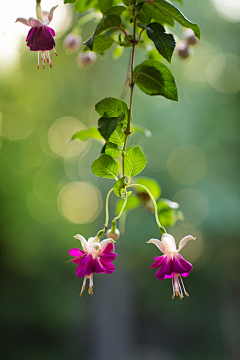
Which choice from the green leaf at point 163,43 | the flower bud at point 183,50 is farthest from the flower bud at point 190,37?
the green leaf at point 163,43

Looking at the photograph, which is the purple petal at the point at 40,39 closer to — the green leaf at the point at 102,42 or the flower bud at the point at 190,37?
the green leaf at the point at 102,42

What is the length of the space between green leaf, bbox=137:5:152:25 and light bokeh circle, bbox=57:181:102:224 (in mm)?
3026

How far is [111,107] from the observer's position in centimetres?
33

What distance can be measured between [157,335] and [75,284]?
1.21m

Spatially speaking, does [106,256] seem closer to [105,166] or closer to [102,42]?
[105,166]

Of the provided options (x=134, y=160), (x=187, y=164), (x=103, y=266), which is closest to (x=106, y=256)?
(x=103, y=266)

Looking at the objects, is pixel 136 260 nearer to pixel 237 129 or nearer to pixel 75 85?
pixel 237 129

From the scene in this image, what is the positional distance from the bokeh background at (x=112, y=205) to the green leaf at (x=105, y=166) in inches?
104

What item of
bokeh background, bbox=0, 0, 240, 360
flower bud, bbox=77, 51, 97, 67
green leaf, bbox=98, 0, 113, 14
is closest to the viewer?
green leaf, bbox=98, 0, 113, 14

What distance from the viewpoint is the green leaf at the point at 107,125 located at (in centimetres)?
29

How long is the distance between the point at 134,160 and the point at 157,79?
0.10m

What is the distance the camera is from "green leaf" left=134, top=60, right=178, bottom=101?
12.8 inches

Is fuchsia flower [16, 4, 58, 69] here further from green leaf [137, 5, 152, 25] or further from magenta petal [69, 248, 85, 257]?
magenta petal [69, 248, 85, 257]

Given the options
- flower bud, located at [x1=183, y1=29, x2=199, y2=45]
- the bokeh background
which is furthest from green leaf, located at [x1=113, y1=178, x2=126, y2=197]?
the bokeh background
